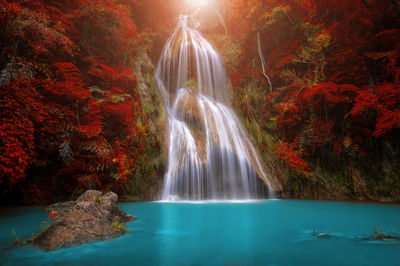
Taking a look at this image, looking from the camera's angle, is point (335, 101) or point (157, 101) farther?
point (157, 101)

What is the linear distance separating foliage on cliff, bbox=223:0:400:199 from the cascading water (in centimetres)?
147

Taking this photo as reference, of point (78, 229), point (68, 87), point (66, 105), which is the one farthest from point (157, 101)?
point (78, 229)

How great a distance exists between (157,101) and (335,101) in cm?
757

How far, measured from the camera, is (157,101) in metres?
10.3

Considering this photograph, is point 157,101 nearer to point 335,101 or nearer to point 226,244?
point 335,101

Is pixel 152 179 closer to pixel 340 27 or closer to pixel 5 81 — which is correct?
pixel 5 81

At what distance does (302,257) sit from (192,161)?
21.1ft

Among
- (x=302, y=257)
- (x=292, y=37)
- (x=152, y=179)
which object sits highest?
(x=292, y=37)

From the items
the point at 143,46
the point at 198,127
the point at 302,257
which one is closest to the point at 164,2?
the point at 143,46

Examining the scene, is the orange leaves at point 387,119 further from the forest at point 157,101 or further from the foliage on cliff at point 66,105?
the foliage on cliff at point 66,105

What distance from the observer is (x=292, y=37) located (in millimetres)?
11023

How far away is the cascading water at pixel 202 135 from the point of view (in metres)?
8.47

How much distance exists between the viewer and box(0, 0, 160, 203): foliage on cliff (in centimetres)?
472

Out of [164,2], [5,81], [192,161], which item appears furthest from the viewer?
[164,2]
